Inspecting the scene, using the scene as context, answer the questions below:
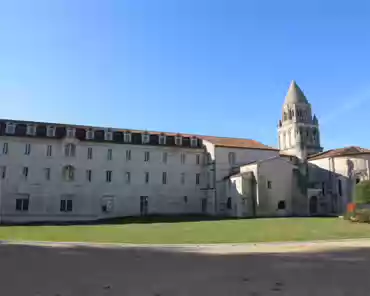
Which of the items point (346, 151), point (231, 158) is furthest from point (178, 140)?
point (346, 151)

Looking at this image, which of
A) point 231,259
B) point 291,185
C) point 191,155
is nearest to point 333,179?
point 291,185

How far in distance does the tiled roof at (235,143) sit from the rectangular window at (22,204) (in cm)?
2997

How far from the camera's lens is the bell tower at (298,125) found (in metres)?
106

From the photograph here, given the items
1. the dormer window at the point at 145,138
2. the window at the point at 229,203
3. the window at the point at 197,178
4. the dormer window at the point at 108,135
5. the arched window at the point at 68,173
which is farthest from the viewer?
the window at the point at 197,178

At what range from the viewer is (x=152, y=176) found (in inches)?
2356

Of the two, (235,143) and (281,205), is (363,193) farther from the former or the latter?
(235,143)

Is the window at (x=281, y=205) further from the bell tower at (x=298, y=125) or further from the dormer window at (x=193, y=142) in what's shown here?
the bell tower at (x=298, y=125)

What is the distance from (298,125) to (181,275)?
101 meters

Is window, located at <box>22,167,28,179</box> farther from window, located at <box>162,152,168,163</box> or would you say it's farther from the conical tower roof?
the conical tower roof

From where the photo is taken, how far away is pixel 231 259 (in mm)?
13969

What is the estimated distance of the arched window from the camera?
182 ft

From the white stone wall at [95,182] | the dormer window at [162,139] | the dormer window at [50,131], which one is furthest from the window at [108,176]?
the dormer window at [50,131]

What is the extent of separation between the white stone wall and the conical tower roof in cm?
5583

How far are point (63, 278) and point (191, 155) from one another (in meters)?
53.4
